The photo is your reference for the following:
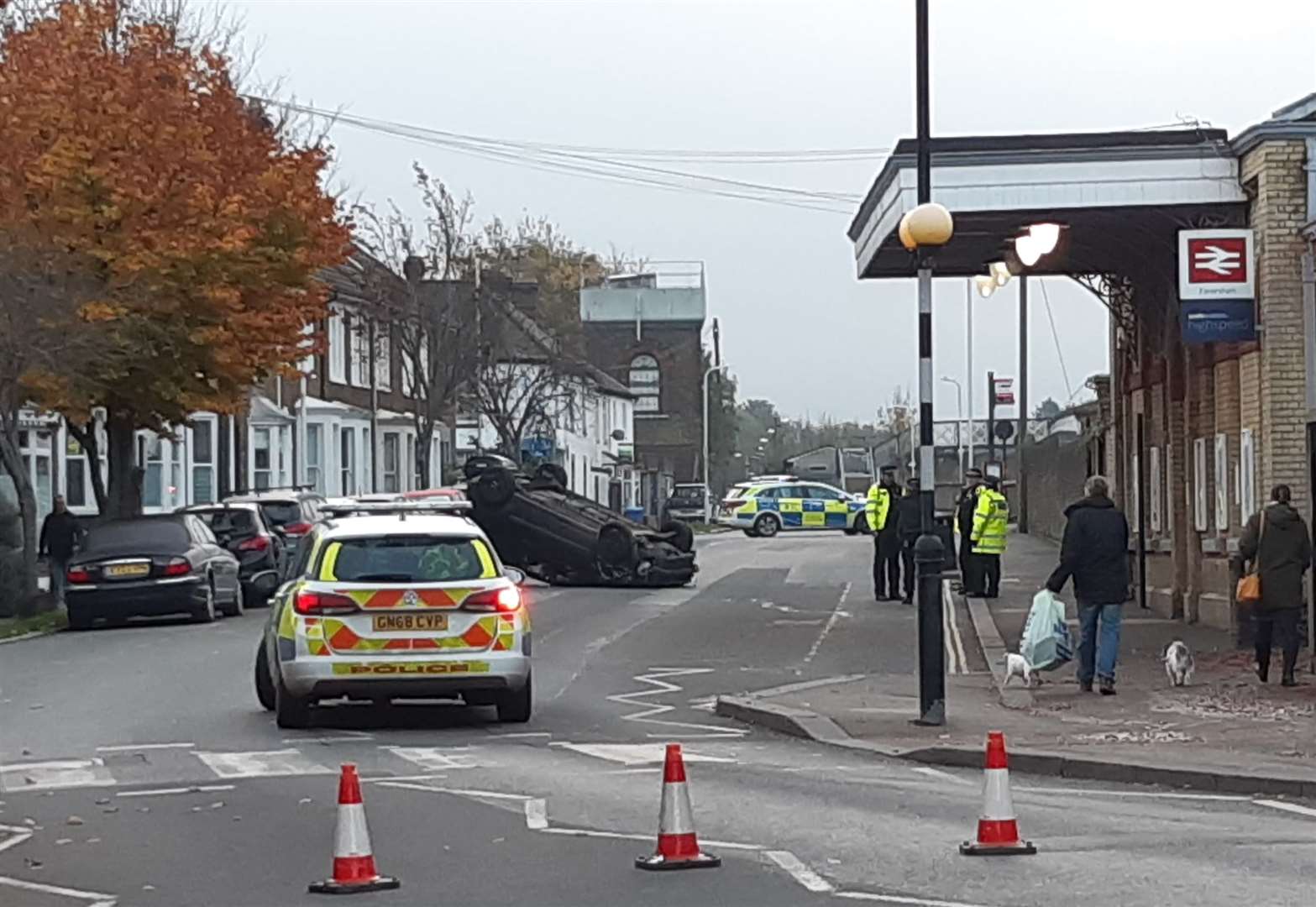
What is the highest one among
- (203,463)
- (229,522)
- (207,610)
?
(203,463)

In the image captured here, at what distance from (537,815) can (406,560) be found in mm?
4699

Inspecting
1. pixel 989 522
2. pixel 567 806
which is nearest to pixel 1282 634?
pixel 567 806

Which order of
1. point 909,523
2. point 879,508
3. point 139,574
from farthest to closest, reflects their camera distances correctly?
point 879,508 → point 909,523 → point 139,574

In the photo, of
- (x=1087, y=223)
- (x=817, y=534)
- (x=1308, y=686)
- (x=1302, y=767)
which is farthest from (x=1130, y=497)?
(x=817, y=534)

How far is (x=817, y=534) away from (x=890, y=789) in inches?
2022

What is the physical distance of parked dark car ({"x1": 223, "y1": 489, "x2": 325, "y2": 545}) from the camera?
35.1 meters

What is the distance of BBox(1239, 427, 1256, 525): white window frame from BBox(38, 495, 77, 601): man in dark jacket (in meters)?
16.8

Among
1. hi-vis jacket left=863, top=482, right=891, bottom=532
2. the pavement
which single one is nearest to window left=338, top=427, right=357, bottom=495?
hi-vis jacket left=863, top=482, right=891, bottom=532

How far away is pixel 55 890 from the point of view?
991cm

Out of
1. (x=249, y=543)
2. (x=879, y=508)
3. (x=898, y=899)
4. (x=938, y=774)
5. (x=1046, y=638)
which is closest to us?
(x=898, y=899)

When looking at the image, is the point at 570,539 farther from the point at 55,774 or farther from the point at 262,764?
the point at 55,774

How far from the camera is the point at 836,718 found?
1689 centimetres

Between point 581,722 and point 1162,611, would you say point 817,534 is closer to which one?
point 1162,611

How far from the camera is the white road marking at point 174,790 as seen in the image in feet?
42.9
